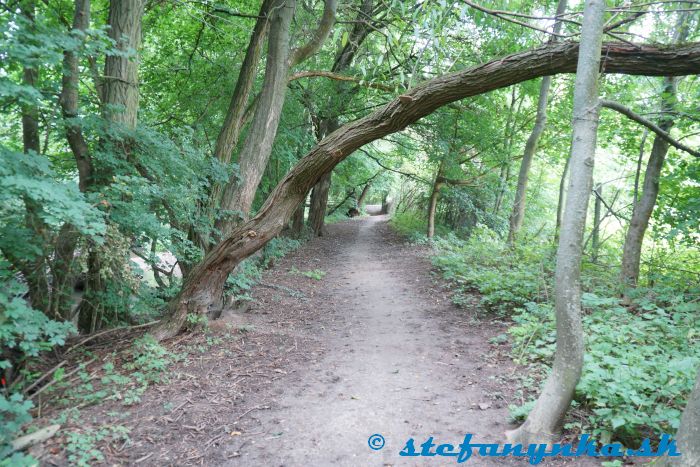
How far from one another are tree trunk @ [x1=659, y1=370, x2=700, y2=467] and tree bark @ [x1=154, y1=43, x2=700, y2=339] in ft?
9.49

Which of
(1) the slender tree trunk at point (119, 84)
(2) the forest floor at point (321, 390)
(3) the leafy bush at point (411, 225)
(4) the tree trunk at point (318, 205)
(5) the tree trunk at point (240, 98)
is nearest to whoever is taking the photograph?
(2) the forest floor at point (321, 390)

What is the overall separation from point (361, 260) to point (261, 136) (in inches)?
253

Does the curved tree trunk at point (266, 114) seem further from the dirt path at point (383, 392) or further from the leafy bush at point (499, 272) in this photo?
the leafy bush at point (499, 272)

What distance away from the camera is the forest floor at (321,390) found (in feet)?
10.7

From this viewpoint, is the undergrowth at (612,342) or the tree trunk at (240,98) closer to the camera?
the undergrowth at (612,342)

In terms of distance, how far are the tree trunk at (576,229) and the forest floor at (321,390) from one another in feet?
1.49

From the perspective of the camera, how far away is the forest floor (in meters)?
3.26

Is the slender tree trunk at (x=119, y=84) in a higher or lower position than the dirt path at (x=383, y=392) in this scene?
higher

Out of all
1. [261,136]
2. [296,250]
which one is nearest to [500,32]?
[261,136]

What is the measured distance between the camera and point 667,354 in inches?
148

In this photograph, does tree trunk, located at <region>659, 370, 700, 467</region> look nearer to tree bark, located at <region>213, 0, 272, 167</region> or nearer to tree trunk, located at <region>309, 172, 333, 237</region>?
tree bark, located at <region>213, 0, 272, 167</region>

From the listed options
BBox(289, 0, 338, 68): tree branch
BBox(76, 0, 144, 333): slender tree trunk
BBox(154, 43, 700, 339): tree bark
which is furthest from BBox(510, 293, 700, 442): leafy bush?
BBox(289, 0, 338, 68): tree branch

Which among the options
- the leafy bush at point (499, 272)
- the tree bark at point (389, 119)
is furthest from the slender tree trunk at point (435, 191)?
the tree bark at point (389, 119)

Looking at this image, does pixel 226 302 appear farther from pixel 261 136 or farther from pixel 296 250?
pixel 296 250
